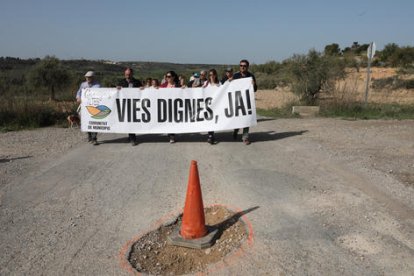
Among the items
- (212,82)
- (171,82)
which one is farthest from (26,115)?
(212,82)

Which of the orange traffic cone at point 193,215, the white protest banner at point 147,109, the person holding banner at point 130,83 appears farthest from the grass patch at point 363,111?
the orange traffic cone at point 193,215

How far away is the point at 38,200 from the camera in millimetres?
6332

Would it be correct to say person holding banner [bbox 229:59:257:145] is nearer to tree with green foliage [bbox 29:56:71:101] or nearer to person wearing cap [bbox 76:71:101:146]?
person wearing cap [bbox 76:71:101:146]

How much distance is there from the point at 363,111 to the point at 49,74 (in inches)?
1279

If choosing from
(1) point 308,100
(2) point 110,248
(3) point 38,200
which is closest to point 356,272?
(2) point 110,248

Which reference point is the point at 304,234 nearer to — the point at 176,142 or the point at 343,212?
the point at 343,212

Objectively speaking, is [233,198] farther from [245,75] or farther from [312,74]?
[312,74]

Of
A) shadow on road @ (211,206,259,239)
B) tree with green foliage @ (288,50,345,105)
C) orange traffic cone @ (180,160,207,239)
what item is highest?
tree with green foliage @ (288,50,345,105)

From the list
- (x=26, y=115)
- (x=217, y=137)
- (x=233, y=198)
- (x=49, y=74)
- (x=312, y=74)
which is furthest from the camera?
(x=49, y=74)

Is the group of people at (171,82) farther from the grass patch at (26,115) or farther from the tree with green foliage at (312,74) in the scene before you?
the tree with green foliage at (312,74)

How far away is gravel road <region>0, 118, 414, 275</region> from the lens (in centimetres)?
435

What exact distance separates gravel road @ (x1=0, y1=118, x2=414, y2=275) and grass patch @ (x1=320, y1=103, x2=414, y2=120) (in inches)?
201

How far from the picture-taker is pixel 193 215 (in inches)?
189

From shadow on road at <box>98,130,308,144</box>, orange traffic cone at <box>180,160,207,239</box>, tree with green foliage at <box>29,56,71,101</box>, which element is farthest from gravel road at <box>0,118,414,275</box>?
tree with green foliage at <box>29,56,71,101</box>
